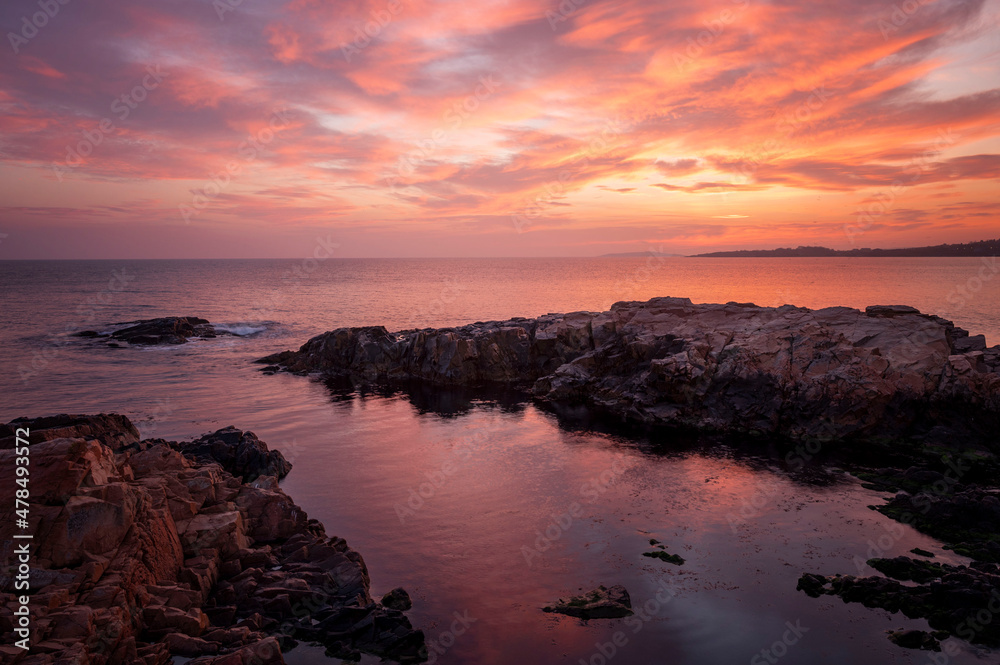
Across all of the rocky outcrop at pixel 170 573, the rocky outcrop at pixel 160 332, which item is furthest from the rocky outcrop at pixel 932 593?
the rocky outcrop at pixel 160 332

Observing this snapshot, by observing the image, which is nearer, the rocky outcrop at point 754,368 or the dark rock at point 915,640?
the dark rock at point 915,640

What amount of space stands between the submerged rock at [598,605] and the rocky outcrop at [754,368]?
22022mm

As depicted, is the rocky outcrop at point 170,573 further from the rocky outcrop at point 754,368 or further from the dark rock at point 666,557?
the rocky outcrop at point 754,368

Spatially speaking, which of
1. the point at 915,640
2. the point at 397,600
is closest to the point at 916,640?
the point at 915,640

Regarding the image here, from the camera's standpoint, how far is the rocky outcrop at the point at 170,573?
13.0 m

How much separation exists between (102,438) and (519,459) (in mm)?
21206

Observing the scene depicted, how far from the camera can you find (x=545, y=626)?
55.4 feet

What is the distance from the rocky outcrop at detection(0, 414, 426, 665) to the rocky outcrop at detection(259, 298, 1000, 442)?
27.5 metres

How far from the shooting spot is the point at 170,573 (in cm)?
1612

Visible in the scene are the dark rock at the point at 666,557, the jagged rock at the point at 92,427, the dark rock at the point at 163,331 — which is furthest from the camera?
the dark rock at the point at 163,331

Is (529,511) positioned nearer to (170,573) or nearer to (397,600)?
(397,600)

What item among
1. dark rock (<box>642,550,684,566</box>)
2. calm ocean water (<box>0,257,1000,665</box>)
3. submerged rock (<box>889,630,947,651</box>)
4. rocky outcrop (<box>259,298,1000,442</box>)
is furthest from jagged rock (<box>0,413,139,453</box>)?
submerged rock (<box>889,630,947,651</box>)

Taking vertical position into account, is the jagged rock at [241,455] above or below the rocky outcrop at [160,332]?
below

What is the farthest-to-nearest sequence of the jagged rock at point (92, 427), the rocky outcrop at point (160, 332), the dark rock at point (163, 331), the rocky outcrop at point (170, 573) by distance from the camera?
the dark rock at point (163, 331) → the rocky outcrop at point (160, 332) → the jagged rock at point (92, 427) → the rocky outcrop at point (170, 573)
